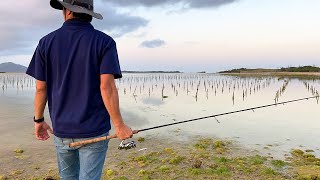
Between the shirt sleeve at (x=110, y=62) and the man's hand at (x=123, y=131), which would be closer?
the shirt sleeve at (x=110, y=62)

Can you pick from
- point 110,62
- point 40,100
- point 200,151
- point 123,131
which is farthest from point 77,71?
point 200,151

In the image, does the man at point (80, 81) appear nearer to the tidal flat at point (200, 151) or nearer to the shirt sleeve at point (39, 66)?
the shirt sleeve at point (39, 66)

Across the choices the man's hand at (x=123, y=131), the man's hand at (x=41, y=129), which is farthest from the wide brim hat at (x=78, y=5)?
the man's hand at (x=41, y=129)

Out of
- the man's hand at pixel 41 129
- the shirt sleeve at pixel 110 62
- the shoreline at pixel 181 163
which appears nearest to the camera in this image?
the shirt sleeve at pixel 110 62

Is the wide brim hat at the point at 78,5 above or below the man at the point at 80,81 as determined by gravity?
above

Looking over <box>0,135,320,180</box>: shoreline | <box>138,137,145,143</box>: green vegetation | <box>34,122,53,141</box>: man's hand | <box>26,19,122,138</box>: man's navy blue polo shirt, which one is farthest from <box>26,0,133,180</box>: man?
<box>138,137,145,143</box>: green vegetation

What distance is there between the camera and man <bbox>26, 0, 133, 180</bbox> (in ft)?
10.7

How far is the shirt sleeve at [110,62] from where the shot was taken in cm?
323

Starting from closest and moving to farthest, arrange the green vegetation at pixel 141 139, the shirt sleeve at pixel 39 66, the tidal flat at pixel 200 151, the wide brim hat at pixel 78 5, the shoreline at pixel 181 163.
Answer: the wide brim hat at pixel 78 5
the shirt sleeve at pixel 39 66
the shoreline at pixel 181 163
the tidal flat at pixel 200 151
the green vegetation at pixel 141 139

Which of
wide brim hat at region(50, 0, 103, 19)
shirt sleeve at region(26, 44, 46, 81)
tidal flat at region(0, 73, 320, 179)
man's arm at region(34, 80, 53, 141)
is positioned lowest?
tidal flat at region(0, 73, 320, 179)

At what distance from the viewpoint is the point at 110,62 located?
3244mm

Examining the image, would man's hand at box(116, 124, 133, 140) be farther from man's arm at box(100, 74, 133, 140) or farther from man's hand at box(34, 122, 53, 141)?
man's hand at box(34, 122, 53, 141)

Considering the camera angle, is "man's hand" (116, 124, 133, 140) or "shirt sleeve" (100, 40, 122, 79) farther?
"man's hand" (116, 124, 133, 140)

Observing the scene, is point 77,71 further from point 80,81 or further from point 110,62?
point 110,62
